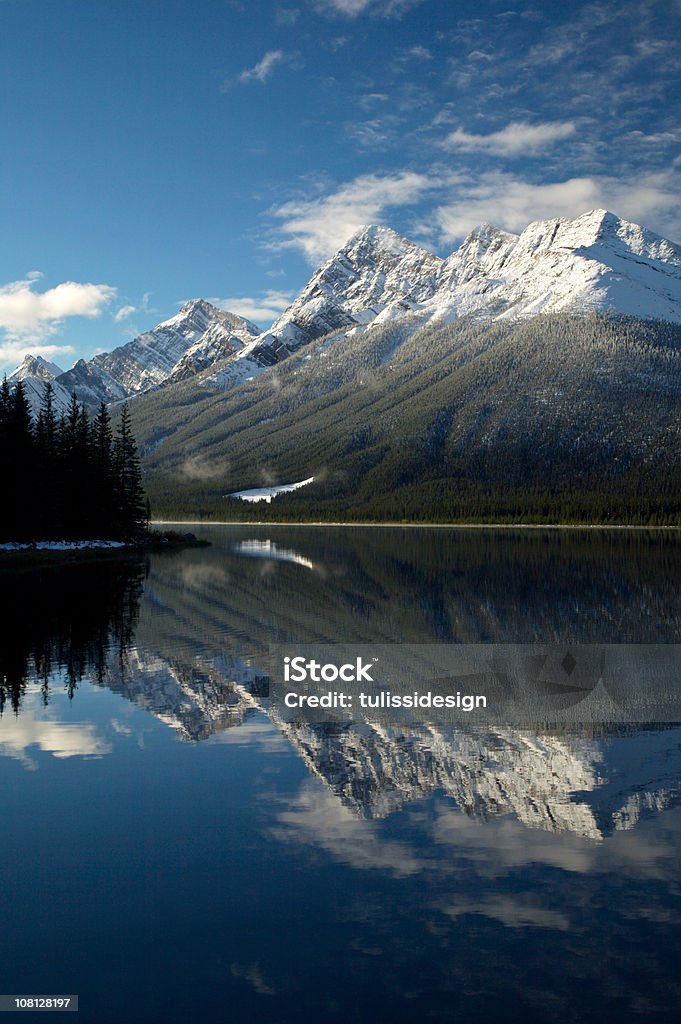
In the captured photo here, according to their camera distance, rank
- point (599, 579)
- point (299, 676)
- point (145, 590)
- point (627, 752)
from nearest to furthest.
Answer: point (627, 752)
point (299, 676)
point (145, 590)
point (599, 579)

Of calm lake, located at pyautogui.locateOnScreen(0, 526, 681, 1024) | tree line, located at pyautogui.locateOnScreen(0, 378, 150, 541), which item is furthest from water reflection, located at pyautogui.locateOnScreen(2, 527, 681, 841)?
tree line, located at pyautogui.locateOnScreen(0, 378, 150, 541)

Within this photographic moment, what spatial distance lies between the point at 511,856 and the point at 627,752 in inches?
299

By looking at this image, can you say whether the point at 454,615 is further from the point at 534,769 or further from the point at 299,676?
the point at 534,769

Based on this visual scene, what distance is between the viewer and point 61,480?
102m

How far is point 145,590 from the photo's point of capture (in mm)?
61594

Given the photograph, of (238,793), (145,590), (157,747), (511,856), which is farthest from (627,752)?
(145,590)

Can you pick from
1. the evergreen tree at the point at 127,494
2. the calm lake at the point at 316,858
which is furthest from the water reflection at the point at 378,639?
the evergreen tree at the point at 127,494

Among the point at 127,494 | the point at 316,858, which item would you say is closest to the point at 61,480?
the point at 127,494

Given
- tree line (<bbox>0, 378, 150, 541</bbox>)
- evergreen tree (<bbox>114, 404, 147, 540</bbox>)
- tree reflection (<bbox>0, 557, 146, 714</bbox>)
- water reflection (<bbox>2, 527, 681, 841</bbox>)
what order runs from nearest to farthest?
water reflection (<bbox>2, 527, 681, 841</bbox>)
tree reflection (<bbox>0, 557, 146, 714</bbox>)
tree line (<bbox>0, 378, 150, 541</bbox>)
evergreen tree (<bbox>114, 404, 147, 540</bbox>)

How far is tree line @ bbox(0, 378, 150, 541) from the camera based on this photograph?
89.9 metres

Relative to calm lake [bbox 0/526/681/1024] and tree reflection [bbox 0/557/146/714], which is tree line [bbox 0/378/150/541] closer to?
tree reflection [bbox 0/557/146/714]

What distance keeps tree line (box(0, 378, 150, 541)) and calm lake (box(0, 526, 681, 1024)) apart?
6129 centimetres

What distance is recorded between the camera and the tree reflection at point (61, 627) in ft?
102

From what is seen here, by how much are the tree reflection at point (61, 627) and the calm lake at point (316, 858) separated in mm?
377
